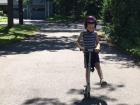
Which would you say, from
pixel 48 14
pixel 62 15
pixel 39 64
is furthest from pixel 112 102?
pixel 48 14

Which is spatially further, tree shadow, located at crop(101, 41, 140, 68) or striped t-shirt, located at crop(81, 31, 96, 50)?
tree shadow, located at crop(101, 41, 140, 68)

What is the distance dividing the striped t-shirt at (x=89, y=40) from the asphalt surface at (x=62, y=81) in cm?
106

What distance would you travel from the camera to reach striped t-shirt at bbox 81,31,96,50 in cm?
941

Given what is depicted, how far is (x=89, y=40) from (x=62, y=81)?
258 cm

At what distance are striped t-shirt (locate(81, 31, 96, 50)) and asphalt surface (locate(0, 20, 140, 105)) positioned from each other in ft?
3.48

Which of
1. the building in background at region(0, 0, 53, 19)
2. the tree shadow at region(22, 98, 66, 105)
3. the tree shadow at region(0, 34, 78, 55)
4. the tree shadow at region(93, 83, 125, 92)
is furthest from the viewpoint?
the building in background at region(0, 0, 53, 19)

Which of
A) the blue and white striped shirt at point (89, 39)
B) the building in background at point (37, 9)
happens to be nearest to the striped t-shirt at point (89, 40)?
the blue and white striped shirt at point (89, 39)

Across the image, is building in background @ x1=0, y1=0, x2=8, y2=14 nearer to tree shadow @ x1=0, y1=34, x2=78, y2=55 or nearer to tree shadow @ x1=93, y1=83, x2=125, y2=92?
tree shadow @ x1=0, y1=34, x2=78, y2=55

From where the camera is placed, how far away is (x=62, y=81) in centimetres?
1173

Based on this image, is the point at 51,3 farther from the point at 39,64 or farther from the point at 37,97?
the point at 37,97

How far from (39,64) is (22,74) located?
2.51 meters

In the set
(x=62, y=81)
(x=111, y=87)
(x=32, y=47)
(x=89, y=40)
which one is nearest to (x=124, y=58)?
(x=62, y=81)

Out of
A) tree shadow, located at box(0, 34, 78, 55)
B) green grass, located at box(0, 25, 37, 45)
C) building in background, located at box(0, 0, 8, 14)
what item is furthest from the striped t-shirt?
building in background, located at box(0, 0, 8, 14)

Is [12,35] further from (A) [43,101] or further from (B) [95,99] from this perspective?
(B) [95,99]
